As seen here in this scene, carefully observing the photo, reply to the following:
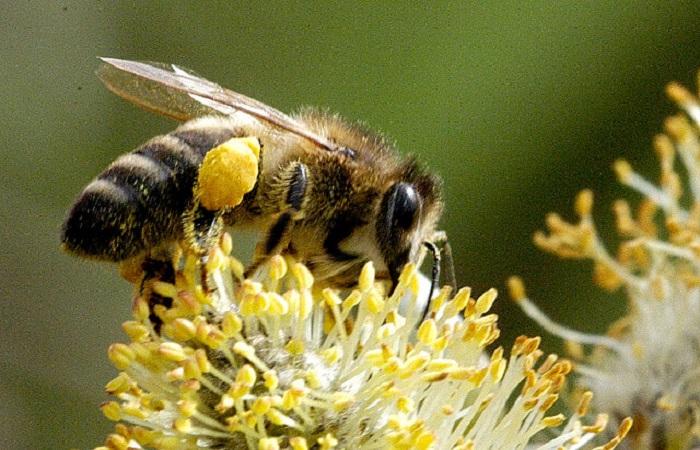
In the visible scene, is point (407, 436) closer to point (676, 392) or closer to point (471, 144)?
point (676, 392)

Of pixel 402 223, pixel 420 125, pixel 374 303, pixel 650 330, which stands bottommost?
pixel 374 303

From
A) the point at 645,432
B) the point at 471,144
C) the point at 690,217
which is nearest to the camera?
the point at 645,432

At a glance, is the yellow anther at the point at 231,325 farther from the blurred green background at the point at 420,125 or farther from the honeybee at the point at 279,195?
the blurred green background at the point at 420,125

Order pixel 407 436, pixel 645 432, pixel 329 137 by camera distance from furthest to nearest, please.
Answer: pixel 645 432 → pixel 329 137 → pixel 407 436

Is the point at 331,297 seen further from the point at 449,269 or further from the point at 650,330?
the point at 650,330

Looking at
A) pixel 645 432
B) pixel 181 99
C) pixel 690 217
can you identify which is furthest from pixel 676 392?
pixel 181 99

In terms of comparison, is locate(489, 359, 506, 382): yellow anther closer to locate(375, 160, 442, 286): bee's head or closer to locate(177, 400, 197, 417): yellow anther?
locate(375, 160, 442, 286): bee's head

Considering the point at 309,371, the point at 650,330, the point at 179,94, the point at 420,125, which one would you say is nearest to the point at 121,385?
the point at 309,371
